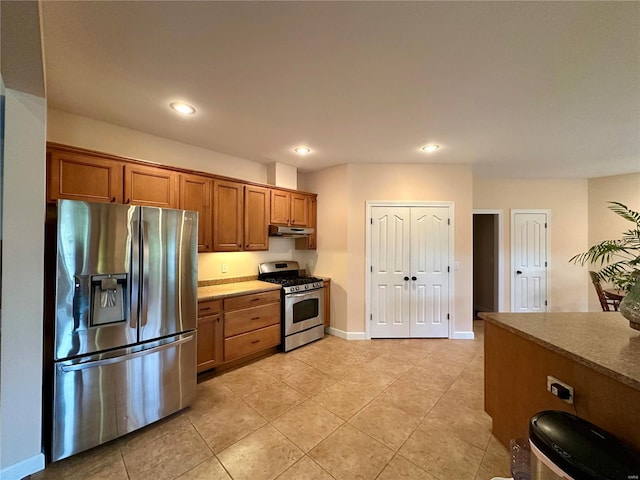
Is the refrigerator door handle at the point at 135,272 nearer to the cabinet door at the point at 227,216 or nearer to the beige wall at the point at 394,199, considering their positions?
the cabinet door at the point at 227,216

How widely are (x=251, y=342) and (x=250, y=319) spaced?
0.28m

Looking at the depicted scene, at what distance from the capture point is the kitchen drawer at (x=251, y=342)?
280 centimetres

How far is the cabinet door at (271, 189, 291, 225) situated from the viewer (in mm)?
3598

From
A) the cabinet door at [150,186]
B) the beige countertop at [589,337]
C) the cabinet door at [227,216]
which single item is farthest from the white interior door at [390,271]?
the cabinet door at [150,186]

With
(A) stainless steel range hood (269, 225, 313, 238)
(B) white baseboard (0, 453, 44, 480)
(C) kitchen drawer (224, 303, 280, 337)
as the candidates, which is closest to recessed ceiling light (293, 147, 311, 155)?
(A) stainless steel range hood (269, 225, 313, 238)

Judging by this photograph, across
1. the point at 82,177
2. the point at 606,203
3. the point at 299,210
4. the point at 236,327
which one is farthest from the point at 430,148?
the point at 606,203

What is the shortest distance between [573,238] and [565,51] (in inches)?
187

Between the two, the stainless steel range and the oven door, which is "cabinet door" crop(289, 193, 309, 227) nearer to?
the stainless steel range

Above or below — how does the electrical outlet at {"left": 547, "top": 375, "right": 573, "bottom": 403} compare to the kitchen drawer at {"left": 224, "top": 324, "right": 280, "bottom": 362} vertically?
above

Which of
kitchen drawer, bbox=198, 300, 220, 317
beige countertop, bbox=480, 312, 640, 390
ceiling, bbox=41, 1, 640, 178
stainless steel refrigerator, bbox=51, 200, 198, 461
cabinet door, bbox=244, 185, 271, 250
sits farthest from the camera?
cabinet door, bbox=244, 185, 271, 250

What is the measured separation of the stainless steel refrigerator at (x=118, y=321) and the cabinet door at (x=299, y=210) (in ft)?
5.94

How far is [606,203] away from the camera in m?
4.48

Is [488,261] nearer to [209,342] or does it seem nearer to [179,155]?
[209,342]

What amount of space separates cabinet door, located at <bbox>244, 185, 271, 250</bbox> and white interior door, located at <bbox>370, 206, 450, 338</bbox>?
1.60m
